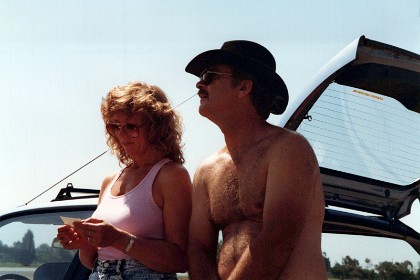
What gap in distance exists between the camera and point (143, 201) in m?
3.22

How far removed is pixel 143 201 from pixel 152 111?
0.39 meters

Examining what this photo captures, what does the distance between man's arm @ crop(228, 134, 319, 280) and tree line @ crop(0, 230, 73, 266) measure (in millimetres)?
1400

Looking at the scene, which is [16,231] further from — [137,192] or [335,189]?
[335,189]

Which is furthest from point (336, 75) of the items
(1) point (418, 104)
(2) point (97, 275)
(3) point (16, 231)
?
(3) point (16, 231)

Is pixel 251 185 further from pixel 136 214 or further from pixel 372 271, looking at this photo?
pixel 372 271

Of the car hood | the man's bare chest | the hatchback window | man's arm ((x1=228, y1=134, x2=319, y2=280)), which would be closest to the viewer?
man's arm ((x1=228, y1=134, x2=319, y2=280))

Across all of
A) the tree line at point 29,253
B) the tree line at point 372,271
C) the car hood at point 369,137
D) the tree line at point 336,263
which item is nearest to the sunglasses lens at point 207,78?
the car hood at point 369,137

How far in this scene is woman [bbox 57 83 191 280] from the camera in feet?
10.4

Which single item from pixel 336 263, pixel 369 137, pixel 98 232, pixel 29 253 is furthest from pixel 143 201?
pixel 369 137

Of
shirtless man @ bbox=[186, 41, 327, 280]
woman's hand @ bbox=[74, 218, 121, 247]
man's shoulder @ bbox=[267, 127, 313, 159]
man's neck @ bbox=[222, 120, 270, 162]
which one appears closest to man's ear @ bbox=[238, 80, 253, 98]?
shirtless man @ bbox=[186, 41, 327, 280]

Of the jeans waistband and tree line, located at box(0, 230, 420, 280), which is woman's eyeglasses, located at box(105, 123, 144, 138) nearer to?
the jeans waistband

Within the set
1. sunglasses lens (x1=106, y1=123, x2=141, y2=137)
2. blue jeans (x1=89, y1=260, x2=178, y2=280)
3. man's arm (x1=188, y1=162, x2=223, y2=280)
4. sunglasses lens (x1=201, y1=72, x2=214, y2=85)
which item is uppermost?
sunglasses lens (x1=201, y1=72, x2=214, y2=85)

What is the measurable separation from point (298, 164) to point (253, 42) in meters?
0.66

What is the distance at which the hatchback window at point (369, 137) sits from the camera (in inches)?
167
